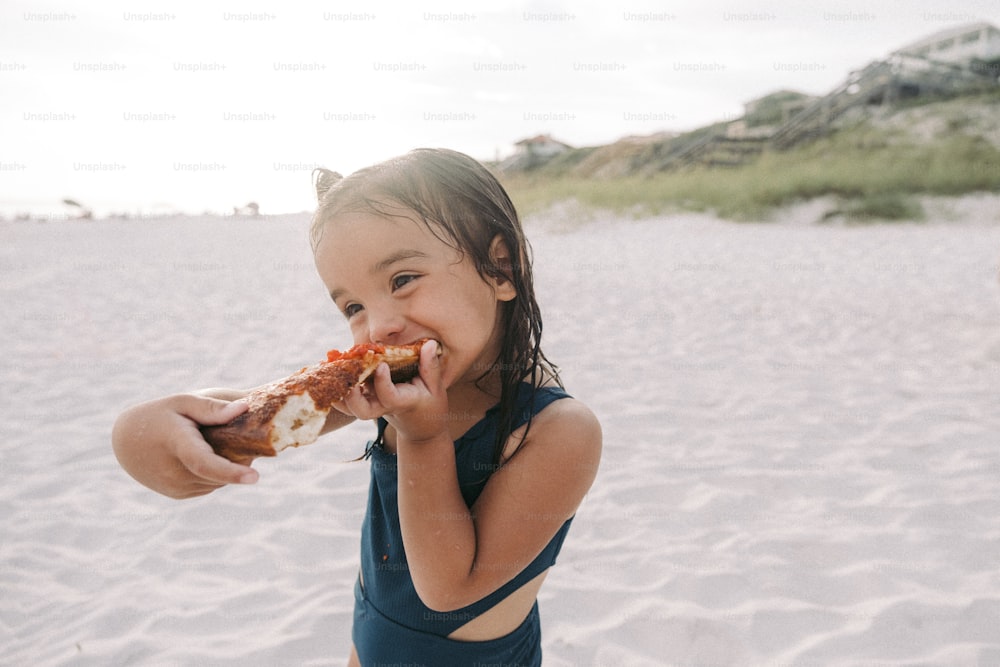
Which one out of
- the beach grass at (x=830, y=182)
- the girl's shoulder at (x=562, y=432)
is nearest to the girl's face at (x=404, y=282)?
the girl's shoulder at (x=562, y=432)

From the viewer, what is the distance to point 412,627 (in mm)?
1635

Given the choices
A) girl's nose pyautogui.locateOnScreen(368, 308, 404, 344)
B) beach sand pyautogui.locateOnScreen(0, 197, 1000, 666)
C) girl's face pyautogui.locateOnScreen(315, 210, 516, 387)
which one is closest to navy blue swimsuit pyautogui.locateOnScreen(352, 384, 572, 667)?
girl's face pyautogui.locateOnScreen(315, 210, 516, 387)

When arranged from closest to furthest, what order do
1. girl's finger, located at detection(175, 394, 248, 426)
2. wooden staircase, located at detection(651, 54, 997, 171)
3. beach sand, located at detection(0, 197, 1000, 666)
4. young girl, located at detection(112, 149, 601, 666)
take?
girl's finger, located at detection(175, 394, 248, 426)
young girl, located at detection(112, 149, 601, 666)
beach sand, located at detection(0, 197, 1000, 666)
wooden staircase, located at detection(651, 54, 997, 171)

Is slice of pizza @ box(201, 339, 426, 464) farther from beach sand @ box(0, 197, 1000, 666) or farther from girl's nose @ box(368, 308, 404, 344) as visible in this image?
beach sand @ box(0, 197, 1000, 666)

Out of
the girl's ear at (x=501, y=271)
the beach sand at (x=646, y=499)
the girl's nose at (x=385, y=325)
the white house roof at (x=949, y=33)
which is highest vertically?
the white house roof at (x=949, y=33)

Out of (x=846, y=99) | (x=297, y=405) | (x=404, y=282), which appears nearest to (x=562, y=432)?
(x=404, y=282)

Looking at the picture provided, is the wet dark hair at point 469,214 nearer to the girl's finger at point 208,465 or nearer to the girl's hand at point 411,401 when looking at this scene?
the girl's hand at point 411,401

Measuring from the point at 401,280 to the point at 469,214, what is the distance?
0.84 feet

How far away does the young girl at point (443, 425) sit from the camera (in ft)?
4.53

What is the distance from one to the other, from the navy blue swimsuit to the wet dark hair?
0.05 m

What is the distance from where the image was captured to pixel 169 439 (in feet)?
4.30

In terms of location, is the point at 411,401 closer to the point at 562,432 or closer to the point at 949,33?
the point at 562,432

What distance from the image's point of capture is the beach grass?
17.5 metres

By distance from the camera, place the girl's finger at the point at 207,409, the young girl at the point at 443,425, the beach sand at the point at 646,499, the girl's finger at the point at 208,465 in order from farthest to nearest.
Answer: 1. the beach sand at the point at 646,499
2. the young girl at the point at 443,425
3. the girl's finger at the point at 207,409
4. the girl's finger at the point at 208,465
